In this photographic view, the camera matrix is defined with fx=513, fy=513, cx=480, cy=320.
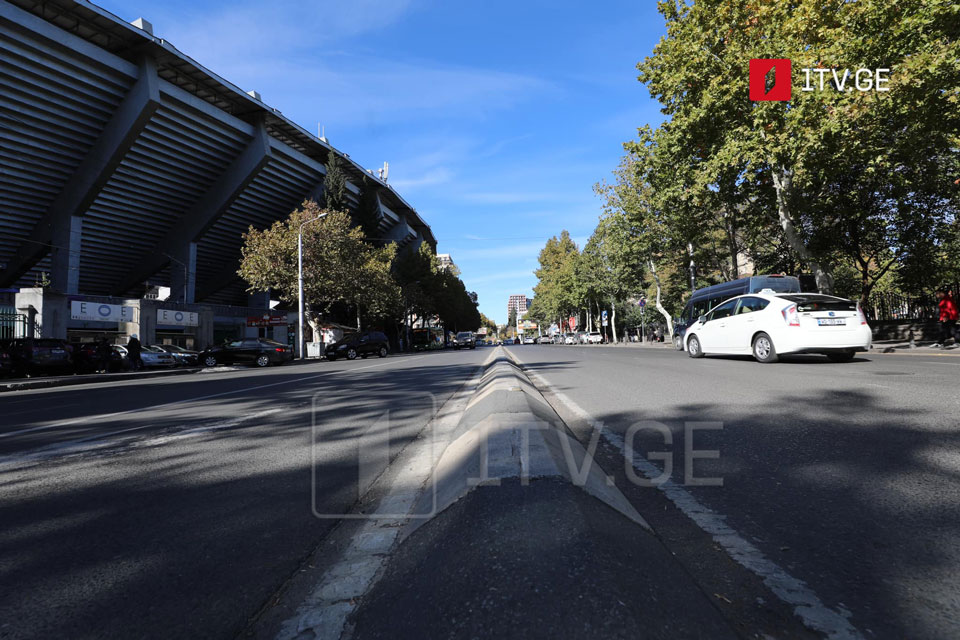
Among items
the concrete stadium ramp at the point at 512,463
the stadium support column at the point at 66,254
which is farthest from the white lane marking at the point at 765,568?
the stadium support column at the point at 66,254

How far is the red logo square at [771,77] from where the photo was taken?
51.8 feet

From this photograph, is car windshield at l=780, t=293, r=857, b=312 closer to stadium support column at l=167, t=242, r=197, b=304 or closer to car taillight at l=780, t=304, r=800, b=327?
car taillight at l=780, t=304, r=800, b=327

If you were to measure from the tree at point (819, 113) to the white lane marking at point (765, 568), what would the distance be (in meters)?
16.0

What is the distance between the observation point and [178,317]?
1387 inches

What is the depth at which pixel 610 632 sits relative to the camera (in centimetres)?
132

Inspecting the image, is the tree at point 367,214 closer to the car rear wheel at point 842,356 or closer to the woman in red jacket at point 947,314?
the woman in red jacket at point 947,314

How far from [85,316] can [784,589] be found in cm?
3573

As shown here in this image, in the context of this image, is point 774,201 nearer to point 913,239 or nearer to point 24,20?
point 913,239

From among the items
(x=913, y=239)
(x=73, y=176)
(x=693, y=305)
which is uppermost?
(x=73, y=176)

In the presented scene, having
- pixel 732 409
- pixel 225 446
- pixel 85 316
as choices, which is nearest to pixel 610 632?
pixel 225 446

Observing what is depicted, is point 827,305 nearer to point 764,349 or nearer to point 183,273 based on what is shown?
point 764,349

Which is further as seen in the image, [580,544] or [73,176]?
[73,176]

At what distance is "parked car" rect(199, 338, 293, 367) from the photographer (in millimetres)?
24516

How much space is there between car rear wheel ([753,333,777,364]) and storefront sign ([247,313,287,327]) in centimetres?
3602
